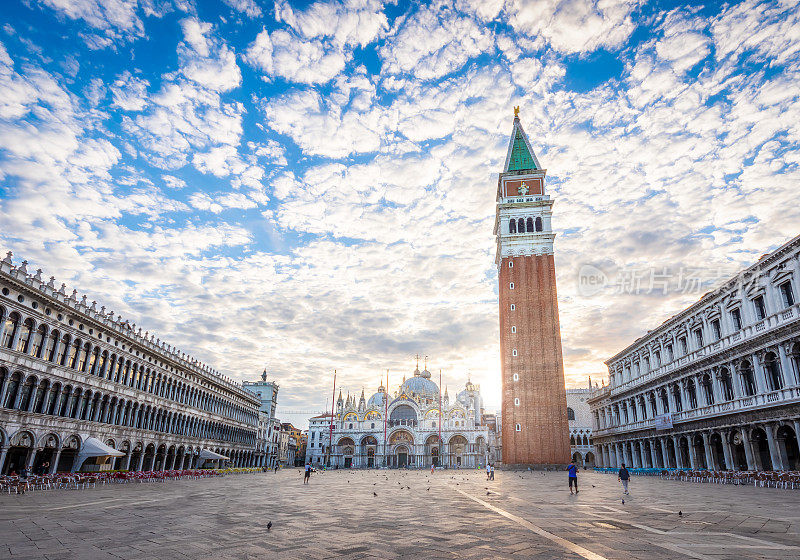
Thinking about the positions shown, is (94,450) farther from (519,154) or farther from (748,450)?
(519,154)

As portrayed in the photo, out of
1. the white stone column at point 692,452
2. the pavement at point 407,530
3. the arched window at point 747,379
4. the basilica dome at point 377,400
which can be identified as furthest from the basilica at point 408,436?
the pavement at point 407,530

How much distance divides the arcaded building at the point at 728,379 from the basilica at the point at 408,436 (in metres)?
41.5

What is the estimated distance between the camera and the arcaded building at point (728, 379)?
24.2 meters

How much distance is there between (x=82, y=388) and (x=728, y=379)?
134 ft

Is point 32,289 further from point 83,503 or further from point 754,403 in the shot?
point 754,403

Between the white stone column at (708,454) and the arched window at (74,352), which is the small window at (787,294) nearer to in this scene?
the white stone column at (708,454)

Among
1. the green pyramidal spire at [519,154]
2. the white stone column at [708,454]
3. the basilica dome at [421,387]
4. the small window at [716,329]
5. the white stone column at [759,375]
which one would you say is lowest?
the white stone column at [708,454]

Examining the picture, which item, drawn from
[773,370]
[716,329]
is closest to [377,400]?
[716,329]

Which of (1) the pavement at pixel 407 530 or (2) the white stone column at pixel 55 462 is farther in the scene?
(2) the white stone column at pixel 55 462

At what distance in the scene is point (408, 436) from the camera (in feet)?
286

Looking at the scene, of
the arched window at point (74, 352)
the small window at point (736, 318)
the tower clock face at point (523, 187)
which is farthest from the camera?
the tower clock face at point (523, 187)

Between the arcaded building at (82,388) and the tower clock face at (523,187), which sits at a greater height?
→ the tower clock face at (523,187)

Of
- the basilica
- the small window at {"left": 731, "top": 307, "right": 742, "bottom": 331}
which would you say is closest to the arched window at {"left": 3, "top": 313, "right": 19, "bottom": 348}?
the small window at {"left": 731, "top": 307, "right": 742, "bottom": 331}

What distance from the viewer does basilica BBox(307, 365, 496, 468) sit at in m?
83.9
